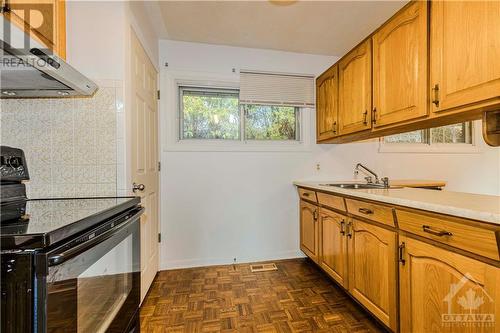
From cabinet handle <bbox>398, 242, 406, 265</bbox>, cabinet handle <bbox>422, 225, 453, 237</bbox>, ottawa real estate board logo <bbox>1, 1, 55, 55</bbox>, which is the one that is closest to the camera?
ottawa real estate board logo <bbox>1, 1, 55, 55</bbox>

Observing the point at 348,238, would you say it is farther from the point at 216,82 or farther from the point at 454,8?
the point at 216,82

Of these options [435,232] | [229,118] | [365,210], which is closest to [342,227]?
[365,210]

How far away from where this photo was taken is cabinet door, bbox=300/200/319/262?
2410mm

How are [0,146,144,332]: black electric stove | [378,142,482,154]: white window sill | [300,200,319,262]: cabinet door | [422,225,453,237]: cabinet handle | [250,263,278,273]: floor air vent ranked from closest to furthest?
1. [0,146,144,332]: black electric stove
2. [422,225,453,237]: cabinet handle
3. [300,200,319,262]: cabinet door
4. [250,263,278,273]: floor air vent
5. [378,142,482,154]: white window sill

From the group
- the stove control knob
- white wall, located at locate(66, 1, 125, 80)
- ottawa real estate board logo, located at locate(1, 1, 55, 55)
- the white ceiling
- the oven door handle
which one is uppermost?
the white ceiling

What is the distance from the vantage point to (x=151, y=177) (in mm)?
2195

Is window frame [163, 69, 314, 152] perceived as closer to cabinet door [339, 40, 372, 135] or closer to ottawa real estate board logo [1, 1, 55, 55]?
cabinet door [339, 40, 372, 135]

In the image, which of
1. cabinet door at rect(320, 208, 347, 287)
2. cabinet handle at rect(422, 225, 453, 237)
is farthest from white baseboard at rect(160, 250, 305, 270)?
cabinet handle at rect(422, 225, 453, 237)

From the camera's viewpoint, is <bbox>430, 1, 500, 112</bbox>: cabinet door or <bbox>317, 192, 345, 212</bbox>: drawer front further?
<bbox>317, 192, 345, 212</bbox>: drawer front

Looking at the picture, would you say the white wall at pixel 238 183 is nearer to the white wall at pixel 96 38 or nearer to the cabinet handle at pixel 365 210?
the white wall at pixel 96 38

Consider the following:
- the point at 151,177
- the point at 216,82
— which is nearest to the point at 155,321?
the point at 151,177

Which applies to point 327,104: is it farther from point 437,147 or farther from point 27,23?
point 27,23

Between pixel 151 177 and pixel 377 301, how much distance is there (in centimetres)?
195

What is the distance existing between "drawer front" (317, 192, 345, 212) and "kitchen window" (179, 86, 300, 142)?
0.94 m
